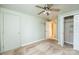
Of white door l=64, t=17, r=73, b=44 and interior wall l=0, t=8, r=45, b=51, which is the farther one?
white door l=64, t=17, r=73, b=44

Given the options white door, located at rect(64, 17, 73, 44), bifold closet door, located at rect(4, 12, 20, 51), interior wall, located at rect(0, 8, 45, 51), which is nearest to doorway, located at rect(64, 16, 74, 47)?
white door, located at rect(64, 17, 73, 44)

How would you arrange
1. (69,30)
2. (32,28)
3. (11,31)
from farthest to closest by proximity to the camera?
(69,30)
(32,28)
(11,31)

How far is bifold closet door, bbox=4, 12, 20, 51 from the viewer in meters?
2.04

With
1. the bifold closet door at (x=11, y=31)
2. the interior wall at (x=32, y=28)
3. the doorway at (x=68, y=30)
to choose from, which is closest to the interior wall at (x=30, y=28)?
the interior wall at (x=32, y=28)

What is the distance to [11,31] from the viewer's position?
221cm

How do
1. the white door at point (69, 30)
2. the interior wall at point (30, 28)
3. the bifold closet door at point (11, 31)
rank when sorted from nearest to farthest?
1. the bifold closet door at point (11, 31)
2. the interior wall at point (30, 28)
3. the white door at point (69, 30)

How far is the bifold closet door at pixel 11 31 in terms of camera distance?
2.04 m

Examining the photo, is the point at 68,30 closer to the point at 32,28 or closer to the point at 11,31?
the point at 32,28

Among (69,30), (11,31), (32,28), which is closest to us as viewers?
(11,31)

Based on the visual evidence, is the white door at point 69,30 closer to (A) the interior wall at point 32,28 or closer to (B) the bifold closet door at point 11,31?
(A) the interior wall at point 32,28

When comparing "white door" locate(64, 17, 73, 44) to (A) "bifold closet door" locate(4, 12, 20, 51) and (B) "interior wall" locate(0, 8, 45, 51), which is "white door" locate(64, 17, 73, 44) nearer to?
(B) "interior wall" locate(0, 8, 45, 51)

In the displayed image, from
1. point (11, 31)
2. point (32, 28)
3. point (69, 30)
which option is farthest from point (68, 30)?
point (11, 31)
